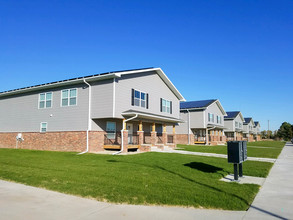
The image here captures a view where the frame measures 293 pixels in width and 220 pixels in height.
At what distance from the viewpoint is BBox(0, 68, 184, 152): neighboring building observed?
18.0 metres

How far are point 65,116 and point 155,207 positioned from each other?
15.5 m

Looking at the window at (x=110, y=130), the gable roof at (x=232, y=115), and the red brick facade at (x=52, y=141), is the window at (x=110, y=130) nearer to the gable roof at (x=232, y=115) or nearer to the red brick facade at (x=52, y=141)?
the red brick facade at (x=52, y=141)

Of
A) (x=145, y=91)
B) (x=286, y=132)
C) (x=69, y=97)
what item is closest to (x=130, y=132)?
(x=145, y=91)

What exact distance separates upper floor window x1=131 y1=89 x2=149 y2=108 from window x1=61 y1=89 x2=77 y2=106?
181 inches

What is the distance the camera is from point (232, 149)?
855 cm

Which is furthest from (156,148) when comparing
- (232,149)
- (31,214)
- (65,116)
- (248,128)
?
(248,128)

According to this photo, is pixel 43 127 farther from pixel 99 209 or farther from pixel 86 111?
pixel 99 209

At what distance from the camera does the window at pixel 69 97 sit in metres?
19.1

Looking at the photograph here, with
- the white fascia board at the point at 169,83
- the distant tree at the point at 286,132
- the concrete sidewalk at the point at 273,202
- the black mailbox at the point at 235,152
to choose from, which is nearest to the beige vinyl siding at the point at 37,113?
the white fascia board at the point at 169,83

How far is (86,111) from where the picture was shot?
1833 cm

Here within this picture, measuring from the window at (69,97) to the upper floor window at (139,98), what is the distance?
4.60 metres

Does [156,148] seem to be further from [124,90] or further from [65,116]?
[65,116]

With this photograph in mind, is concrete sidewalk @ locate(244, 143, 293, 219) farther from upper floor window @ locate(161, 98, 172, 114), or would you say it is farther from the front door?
upper floor window @ locate(161, 98, 172, 114)

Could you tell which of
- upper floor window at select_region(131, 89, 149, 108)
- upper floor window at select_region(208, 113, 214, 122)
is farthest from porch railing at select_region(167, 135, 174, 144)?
upper floor window at select_region(208, 113, 214, 122)
